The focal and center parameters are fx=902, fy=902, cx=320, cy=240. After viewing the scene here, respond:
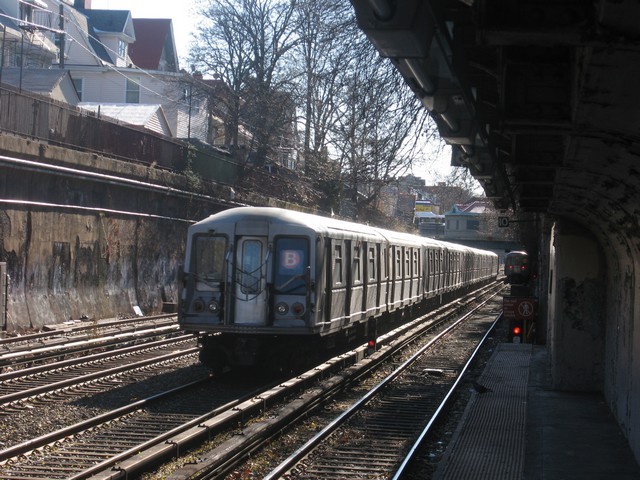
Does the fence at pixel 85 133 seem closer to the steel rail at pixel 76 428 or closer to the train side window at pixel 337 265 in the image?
the train side window at pixel 337 265

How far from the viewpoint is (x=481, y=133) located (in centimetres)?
870

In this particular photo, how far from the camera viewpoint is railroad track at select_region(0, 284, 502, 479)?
Result: 27.2 feet

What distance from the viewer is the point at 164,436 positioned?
9.53 metres

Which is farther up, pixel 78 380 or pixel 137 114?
pixel 137 114

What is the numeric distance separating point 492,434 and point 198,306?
5.55 metres

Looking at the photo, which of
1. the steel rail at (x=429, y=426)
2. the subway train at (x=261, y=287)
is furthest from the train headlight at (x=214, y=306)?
the steel rail at (x=429, y=426)

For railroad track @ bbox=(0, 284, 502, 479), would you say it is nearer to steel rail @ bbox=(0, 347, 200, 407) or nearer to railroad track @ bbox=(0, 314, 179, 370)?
steel rail @ bbox=(0, 347, 200, 407)

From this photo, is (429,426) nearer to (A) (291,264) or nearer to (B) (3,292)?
(A) (291,264)

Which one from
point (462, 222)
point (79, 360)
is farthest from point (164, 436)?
point (462, 222)

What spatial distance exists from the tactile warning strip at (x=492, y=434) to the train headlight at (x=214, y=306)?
4.14 m

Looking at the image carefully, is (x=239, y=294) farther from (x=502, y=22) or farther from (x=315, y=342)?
(x=502, y=22)

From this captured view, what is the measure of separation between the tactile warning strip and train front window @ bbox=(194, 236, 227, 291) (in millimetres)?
4432

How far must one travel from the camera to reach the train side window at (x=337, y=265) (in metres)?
15.3

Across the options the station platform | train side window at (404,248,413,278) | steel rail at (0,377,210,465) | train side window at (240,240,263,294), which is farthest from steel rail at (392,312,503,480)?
train side window at (404,248,413,278)
